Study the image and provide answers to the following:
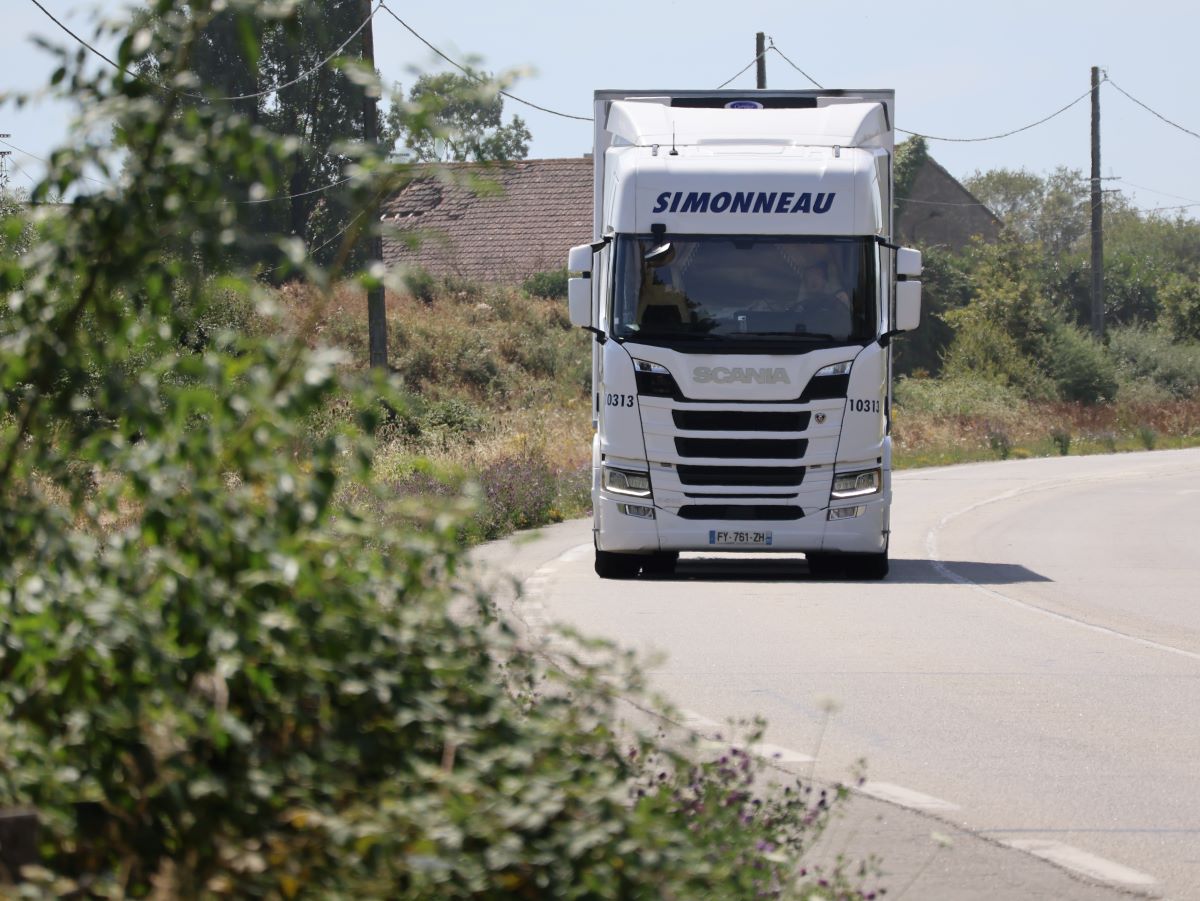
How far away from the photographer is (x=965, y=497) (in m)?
28.0

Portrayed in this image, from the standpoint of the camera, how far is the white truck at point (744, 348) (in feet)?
48.9

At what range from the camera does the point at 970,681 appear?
10.3 meters

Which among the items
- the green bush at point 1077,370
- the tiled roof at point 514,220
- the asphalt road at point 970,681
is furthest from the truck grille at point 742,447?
the green bush at point 1077,370

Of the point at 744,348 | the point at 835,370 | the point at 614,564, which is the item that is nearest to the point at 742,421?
the point at 744,348

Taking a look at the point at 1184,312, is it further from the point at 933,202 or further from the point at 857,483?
the point at 857,483

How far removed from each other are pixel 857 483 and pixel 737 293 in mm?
1936

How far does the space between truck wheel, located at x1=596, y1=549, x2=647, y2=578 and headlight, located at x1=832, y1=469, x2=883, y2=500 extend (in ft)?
6.49

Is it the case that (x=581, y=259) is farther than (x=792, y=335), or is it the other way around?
(x=581, y=259)

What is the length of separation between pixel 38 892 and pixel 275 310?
45.5 inches

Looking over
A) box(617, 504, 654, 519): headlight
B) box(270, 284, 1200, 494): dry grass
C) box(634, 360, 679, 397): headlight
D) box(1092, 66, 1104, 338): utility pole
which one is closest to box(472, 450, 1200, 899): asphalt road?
box(617, 504, 654, 519): headlight

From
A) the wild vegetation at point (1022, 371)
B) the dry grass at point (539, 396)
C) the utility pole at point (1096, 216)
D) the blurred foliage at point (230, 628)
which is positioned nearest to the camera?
the blurred foliage at point (230, 628)

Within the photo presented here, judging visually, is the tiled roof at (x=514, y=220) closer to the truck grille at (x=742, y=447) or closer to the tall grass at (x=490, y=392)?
the tall grass at (x=490, y=392)

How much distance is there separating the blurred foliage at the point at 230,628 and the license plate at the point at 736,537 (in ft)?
37.5

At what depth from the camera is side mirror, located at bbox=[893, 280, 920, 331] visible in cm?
1502
